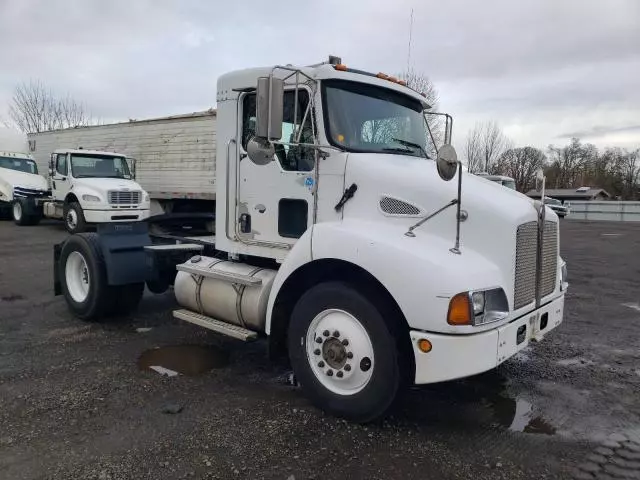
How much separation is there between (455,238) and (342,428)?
1603mm

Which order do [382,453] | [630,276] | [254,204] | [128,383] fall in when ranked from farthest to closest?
[630,276]
[254,204]
[128,383]
[382,453]

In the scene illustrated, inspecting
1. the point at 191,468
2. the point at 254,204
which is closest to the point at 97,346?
the point at 254,204

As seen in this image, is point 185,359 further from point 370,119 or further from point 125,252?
Result: point 370,119

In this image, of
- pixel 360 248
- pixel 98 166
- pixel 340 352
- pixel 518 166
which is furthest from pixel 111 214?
pixel 518 166

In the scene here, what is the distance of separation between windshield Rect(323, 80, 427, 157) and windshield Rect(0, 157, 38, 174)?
20.0 m

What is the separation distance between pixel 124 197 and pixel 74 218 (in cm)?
192

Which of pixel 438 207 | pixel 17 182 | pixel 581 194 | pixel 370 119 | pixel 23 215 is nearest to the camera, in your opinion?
pixel 438 207

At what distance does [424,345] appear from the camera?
134 inches

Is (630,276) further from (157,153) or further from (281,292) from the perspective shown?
(157,153)

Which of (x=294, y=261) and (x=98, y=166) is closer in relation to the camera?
(x=294, y=261)

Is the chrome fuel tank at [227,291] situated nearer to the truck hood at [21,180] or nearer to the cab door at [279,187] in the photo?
the cab door at [279,187]

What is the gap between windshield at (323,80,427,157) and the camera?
4305 millimetres

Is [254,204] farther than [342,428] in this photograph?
Yes

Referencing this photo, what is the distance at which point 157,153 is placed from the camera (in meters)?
16.1
